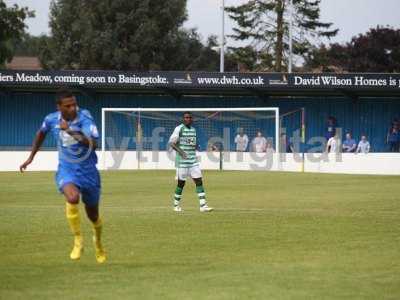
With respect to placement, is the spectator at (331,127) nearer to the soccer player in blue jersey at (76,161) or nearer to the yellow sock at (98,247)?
the yellow sock at (98,247)

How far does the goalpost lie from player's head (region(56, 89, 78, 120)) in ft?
106

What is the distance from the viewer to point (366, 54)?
2938 inches

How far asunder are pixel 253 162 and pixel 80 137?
29947 mm

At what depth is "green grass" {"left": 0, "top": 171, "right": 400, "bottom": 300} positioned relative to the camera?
977 cm

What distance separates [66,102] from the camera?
1141cm

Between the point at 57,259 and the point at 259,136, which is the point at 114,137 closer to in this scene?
the point at 259,136

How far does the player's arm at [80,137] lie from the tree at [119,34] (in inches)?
2638

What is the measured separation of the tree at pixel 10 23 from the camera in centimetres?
6319

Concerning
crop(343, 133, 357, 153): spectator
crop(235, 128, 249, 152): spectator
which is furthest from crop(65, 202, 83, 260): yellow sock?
crop(343, 133, 357, 153): spectator

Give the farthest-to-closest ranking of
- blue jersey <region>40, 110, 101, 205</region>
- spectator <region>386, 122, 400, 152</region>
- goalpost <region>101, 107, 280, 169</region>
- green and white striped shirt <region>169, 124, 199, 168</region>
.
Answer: goalpost <region>101, 107, 280, 169</region> < spectator <region>386, 122, 400, 152</region> < green and white striped shirt <region>169, 124, 199, 168</region> < blue jersey <region>40, 110, 101, 205</region>

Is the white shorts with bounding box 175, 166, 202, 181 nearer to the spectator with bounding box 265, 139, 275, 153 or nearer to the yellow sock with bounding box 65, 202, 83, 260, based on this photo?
the yellow sock with bounding box 65, 202, 83, 260

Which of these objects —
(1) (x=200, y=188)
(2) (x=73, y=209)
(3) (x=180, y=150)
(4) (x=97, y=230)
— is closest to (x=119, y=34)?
(3) (x=180, y=150)

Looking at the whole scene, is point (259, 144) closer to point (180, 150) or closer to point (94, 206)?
point (180, 150)

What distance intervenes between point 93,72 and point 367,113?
1456 cm
